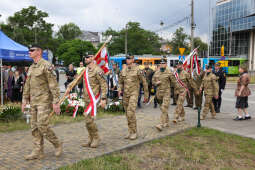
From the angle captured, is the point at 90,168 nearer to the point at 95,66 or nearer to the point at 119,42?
the point at 95,66

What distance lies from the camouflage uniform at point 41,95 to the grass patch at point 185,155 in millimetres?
831

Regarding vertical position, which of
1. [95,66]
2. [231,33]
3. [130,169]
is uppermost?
[231,33]

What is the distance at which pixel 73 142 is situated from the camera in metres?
5.80

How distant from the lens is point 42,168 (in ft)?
14.0

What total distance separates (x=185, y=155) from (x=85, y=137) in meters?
2.49

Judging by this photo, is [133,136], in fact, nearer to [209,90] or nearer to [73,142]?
[73,142]

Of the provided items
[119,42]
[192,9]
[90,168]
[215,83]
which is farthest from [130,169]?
[119,42]

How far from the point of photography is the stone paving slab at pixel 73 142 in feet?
15.0

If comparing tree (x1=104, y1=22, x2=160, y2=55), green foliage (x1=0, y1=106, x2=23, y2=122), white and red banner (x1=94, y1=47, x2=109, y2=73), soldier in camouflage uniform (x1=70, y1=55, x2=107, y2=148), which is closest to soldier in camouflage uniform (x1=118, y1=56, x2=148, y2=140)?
white and red banner (x1=94, y1=47, x2=109, y2=73)

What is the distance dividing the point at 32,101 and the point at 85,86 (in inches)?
43.9

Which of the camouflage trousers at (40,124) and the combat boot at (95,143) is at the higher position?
the camouflage trousers at (40,124)

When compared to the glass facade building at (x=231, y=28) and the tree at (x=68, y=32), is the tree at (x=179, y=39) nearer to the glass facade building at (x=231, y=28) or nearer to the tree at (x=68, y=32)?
the glass facade building at (x=231, y=28)

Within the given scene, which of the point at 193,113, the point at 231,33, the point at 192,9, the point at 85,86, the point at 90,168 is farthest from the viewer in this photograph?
the point at 231,33

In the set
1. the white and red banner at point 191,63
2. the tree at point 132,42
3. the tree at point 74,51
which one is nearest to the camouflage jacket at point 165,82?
the white and red banner at point 191,63
